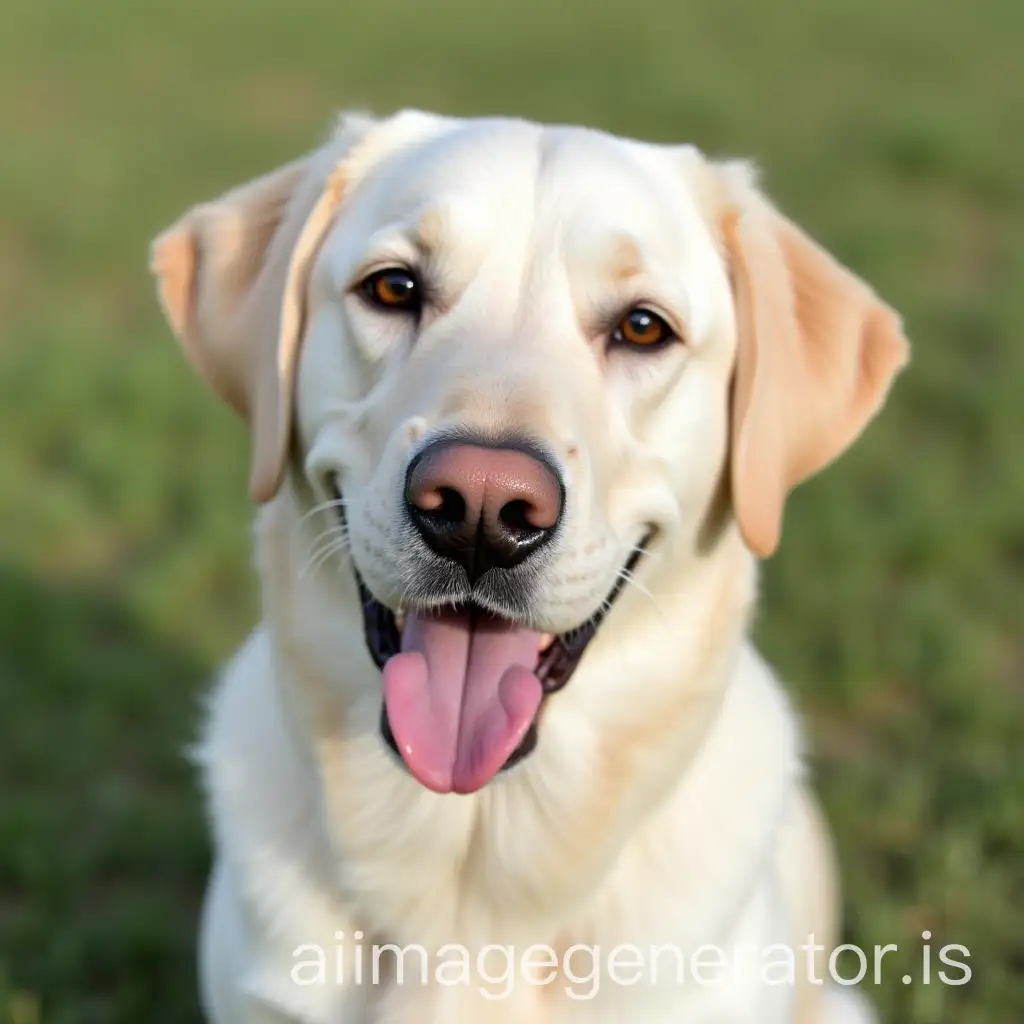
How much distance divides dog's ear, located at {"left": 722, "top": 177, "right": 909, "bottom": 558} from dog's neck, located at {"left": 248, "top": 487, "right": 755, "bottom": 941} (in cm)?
24

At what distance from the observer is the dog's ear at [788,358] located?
2.68 meters

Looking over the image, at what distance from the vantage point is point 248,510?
5824mm

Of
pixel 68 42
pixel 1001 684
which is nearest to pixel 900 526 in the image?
pixel 1001 684

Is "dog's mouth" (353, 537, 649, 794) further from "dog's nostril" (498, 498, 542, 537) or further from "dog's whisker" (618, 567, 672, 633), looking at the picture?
"dog's nostril" (498, 498, 542, 537)

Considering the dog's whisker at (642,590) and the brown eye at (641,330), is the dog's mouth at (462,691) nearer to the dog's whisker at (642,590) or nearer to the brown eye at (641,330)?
the dog's whisker at (642,590)

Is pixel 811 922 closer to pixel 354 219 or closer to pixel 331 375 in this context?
pixel 331 375

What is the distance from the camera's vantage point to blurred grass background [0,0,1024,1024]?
3965 mm

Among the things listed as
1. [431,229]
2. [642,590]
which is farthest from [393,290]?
[642,590]

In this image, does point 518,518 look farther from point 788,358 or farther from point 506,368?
point 788,358

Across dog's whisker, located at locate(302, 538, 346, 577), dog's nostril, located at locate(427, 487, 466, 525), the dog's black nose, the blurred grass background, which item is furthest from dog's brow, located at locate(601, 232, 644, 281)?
the blurred grass background

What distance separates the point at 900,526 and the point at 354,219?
367 centimetres

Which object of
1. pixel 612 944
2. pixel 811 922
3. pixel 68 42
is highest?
pixel 612 944

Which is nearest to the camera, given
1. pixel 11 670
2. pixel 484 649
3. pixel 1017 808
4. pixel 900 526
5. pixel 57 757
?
pixel 484 649

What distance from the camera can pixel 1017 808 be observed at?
411 cm
